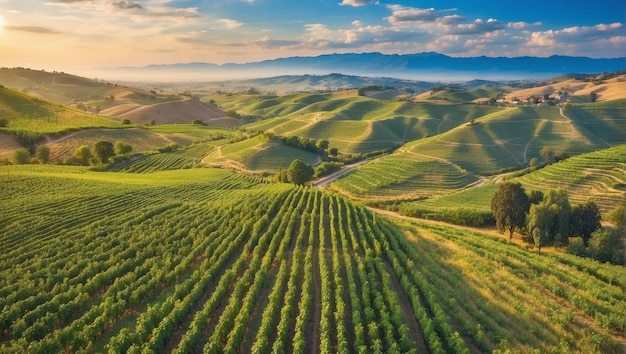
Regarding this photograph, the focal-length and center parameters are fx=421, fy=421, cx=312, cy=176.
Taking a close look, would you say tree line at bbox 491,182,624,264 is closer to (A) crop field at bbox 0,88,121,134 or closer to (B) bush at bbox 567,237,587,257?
(B) bush at bbox 567,237,587,257

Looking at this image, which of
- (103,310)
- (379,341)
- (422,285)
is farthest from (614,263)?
(103,310)

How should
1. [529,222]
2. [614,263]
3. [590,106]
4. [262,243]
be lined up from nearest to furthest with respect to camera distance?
[262,243], [614,263], [529,222], [590,106]

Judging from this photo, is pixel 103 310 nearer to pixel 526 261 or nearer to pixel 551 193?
pixel 526 261

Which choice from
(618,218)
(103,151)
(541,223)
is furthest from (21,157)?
(618,218)

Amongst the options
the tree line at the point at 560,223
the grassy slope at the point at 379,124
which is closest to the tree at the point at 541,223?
the tree line at the point at 560,223

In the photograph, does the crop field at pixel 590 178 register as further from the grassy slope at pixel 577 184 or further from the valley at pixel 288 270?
the valley at pixel 288 270

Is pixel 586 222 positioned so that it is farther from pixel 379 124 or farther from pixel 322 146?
pixel 379 124
